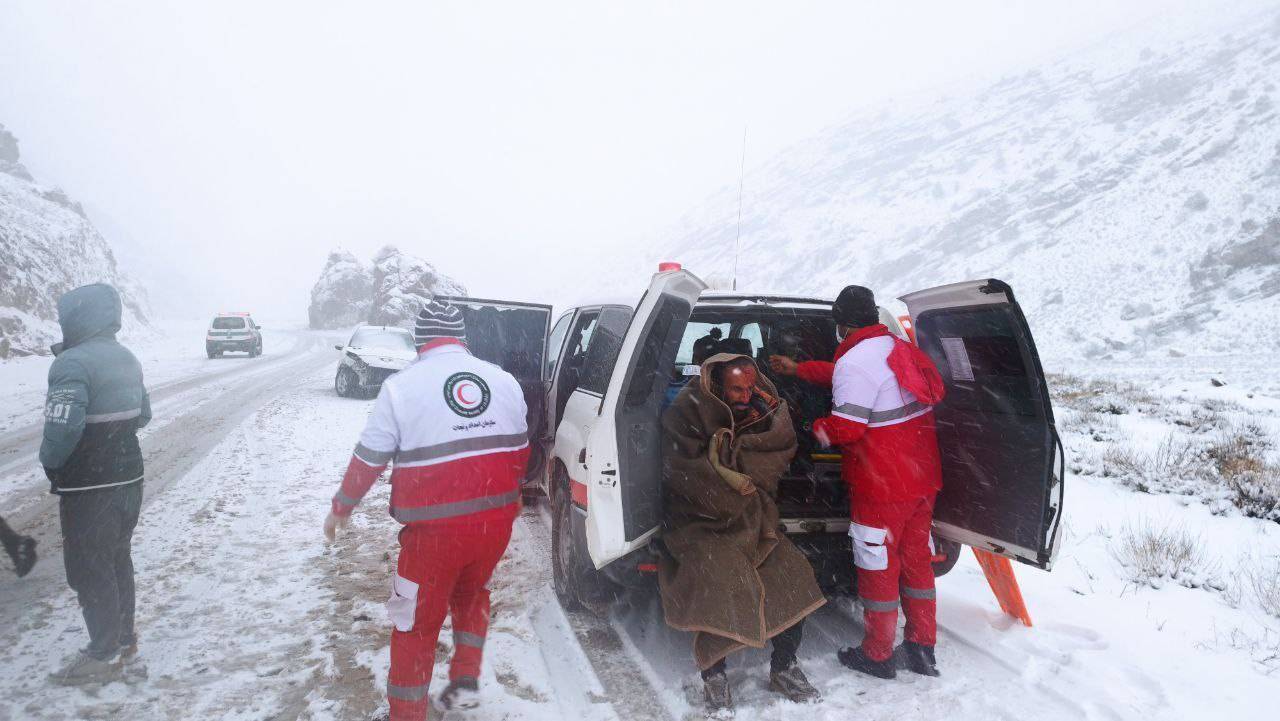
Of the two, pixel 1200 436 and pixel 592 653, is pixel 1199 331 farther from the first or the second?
pixel 592 653

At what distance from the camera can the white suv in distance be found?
3.15m

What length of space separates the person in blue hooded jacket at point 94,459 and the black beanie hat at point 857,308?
345cm

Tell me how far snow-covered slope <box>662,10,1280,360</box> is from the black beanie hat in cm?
2938

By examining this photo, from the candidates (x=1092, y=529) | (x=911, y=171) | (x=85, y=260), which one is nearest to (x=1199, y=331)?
(x=1092, y=529)

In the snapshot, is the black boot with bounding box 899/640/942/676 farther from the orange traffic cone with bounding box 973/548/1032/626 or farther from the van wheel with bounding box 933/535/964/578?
the orange traffic cone with bounding box 973/548/1032/626

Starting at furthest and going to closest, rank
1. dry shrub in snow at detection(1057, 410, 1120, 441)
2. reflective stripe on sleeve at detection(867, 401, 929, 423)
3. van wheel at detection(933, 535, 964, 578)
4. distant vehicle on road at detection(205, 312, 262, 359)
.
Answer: distant vehicle on road at detection(205, 312, 262, 359) < dry shrub in snow at detection(1057, 410, 1120, 441) < van wheel at detection(933, 535, 964, 578) < reflective stripe on sleeve at detection(867, 401, 929, 423)

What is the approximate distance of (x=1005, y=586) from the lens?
3.88m

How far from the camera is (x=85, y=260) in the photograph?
32562mm

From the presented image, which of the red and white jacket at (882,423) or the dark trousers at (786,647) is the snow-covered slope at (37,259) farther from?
the red and white jacket at (882,423)

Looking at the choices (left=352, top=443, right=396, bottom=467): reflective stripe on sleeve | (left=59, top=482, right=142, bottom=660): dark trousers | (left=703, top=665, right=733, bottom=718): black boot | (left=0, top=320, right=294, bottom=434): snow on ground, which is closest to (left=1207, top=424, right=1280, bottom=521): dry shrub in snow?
(left=703, top=665, right=733, bottom=718): black boot

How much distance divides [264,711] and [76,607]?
1832 millimetres

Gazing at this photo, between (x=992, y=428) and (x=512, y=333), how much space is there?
11.9 feet

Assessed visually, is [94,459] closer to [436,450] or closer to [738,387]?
[436,450]

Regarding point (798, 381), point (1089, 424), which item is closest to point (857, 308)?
point (798, 381)
